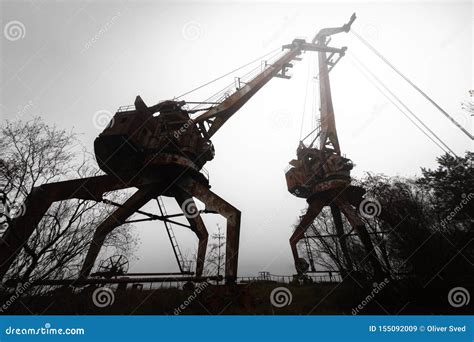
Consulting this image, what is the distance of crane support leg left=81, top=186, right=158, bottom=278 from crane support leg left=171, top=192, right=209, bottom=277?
1596 mm

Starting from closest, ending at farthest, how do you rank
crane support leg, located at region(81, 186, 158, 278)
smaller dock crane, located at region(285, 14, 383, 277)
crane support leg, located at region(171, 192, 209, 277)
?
1. crane support leg, located at region(81, 186, 158, 278)
2. crane support leg, located at region(171, 192, 209, 277)
3. smaller dock crane, located at region(285, 14, 383, 277)

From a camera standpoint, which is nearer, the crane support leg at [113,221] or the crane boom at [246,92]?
the crane support leg at [113,221]

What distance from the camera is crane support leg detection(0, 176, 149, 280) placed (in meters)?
8.31

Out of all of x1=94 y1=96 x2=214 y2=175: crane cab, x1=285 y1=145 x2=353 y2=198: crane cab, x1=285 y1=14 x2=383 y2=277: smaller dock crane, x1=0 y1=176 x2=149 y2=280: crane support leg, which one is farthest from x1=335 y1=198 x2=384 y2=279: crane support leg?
x1=0 y1=176 x2=149 y2=280: crane support leg

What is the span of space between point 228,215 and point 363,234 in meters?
8.81

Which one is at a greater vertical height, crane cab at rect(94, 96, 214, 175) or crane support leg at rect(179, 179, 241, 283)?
crane cab at rect(94, 96, 214, 175)

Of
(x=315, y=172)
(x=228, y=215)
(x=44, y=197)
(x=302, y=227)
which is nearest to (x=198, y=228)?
(x=228, y=215)

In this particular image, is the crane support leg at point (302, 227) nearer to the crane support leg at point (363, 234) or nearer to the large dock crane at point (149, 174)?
the crane support leg at point (363, 234)

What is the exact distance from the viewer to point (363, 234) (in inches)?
530

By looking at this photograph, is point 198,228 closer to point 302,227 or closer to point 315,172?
point 302,227

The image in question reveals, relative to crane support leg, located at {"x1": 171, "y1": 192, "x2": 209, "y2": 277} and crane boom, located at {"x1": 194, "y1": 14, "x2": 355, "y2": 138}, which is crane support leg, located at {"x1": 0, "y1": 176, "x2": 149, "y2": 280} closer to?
crane support leg, located at {"x1": 171, "y1": 192, "x2": 209, "y2": 277}

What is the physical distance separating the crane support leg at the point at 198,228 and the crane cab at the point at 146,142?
1.69 metres

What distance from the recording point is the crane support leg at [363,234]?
951cm

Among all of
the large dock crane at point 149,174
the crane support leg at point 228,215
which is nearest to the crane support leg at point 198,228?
the large dock crane at point 149,174
